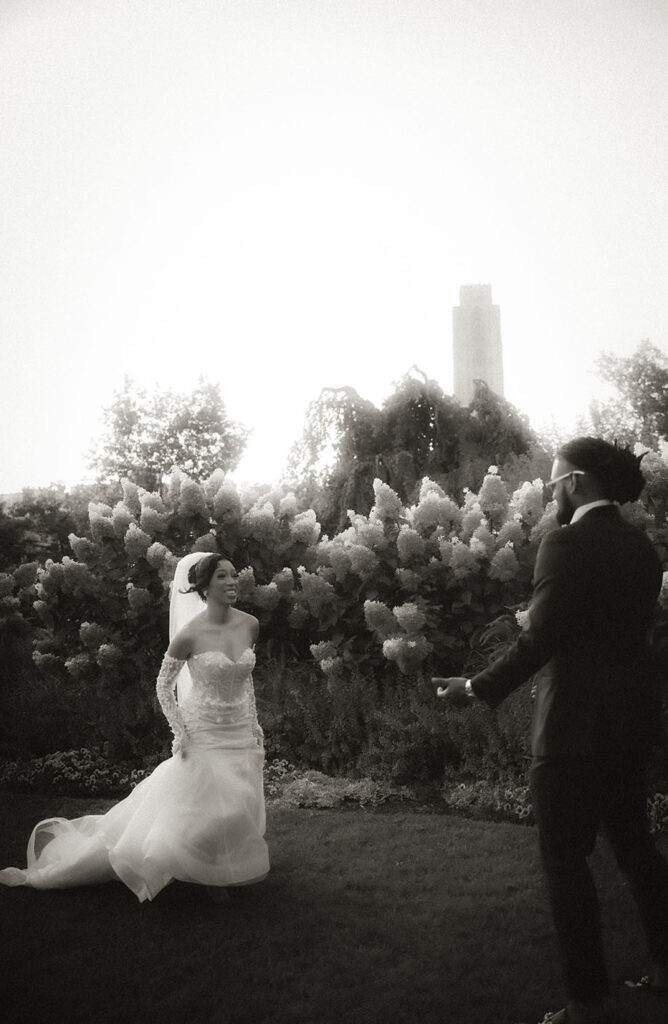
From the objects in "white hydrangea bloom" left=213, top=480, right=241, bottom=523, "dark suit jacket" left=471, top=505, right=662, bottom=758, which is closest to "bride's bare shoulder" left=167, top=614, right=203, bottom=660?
"dark suit jacket" left=471, top=505, right=662, bottom=758

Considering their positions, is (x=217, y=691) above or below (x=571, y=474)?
below

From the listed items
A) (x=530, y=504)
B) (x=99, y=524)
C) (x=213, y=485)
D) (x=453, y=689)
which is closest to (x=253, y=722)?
(x=453, y=689)

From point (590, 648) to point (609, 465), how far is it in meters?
0.74

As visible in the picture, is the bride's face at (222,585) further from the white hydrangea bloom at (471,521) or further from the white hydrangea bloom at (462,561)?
the white hydrangea bloom at (471,521)

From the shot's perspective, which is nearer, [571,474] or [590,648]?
[590,648]

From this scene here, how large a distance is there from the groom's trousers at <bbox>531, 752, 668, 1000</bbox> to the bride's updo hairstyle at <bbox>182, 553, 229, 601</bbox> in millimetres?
3173

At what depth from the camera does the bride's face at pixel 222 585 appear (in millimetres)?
5891

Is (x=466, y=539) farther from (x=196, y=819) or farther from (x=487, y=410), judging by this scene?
(x=196, y=819)

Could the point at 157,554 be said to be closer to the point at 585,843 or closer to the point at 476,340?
the point at 585,843

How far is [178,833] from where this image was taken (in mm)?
5090

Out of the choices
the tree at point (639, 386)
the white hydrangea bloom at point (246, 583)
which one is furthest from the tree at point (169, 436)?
the white hydrangea bloom at point (246, 583)

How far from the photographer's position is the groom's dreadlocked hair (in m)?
3.45

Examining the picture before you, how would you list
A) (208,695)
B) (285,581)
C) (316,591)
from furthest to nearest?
(285,581) → (316,591) → (208,695)

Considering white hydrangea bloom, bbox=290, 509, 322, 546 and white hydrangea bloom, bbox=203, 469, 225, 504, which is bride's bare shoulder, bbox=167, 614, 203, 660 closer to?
white hydrangea bloom, bbox=290, 509, 322, 546
